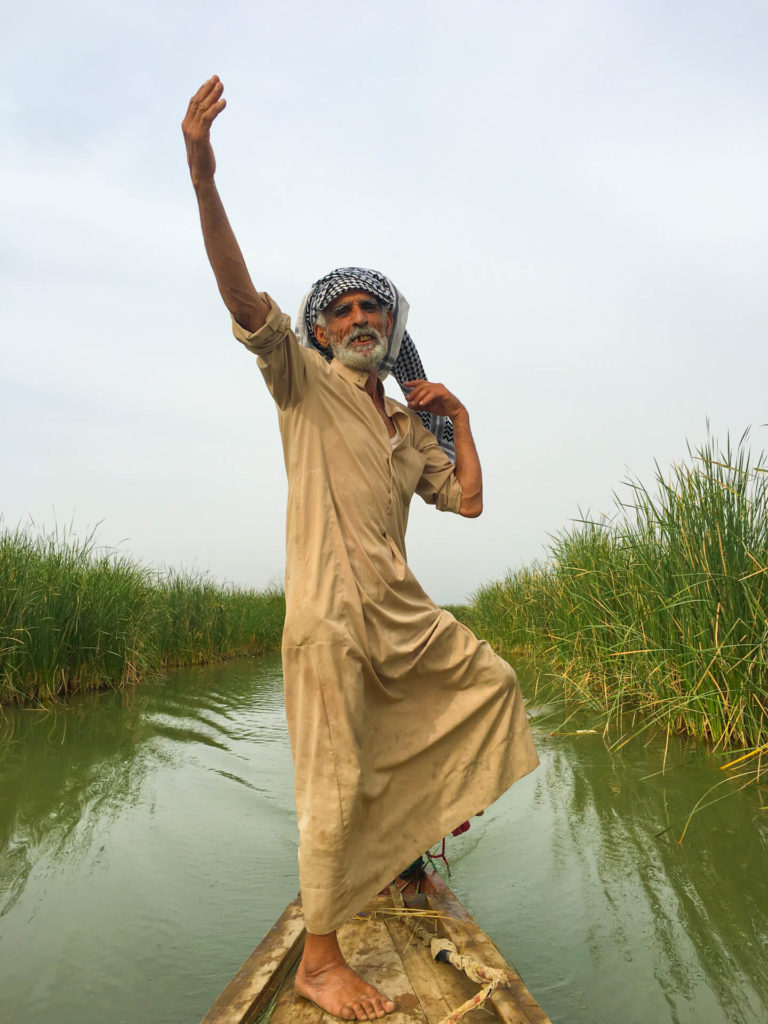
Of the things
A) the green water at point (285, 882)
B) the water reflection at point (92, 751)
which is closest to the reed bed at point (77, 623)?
the water reflection at point (92, 751)

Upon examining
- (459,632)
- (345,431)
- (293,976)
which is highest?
(345,431)

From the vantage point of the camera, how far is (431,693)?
204cm

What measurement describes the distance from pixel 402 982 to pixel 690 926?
1.05 m

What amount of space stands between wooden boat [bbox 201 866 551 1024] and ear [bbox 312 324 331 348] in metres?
1.70

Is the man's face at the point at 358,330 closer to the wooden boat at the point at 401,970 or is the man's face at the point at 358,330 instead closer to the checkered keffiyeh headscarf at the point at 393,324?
the checkered keffiyeh headscarf at the point at 393,324

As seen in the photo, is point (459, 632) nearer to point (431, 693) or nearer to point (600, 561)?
point (431, 693)

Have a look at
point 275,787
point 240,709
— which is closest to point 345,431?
point 275,787

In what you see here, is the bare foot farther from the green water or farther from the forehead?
the forehead

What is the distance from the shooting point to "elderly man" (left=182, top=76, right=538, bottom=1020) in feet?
5.61

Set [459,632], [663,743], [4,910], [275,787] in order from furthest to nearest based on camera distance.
Answer: [663,743] < [275,787] < [4,910] < [459,632]

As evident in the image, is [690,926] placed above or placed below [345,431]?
below

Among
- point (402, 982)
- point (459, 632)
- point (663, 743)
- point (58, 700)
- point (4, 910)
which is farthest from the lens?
point (58, 700)

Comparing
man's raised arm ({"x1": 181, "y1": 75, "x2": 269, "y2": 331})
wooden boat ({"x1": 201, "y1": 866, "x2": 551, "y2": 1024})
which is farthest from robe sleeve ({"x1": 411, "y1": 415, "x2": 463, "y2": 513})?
wooden boat ({"x1": 201, "y1": 866, "x2": 551, "y2": 1024})

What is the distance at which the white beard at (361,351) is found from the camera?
221 cm
